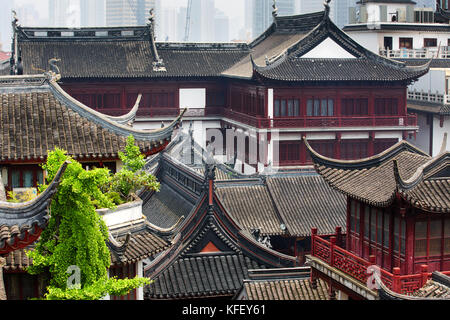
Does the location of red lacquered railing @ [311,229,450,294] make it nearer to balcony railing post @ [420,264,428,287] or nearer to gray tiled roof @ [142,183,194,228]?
balcony railing post @ [420,264,428,287]

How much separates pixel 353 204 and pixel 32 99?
8.52 m

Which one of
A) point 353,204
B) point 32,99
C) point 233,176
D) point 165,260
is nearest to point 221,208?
point 165,260

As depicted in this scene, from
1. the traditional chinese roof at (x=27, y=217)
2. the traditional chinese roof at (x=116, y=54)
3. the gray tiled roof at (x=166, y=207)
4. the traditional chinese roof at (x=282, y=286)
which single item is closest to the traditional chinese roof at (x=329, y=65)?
the traditional chinese roof at (x=116, y=54)

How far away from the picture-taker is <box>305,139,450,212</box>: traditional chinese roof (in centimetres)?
1743

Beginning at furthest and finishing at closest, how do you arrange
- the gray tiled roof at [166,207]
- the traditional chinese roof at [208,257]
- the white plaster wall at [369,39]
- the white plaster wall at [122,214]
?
the white plaster wall at [369,39], the gray tiled roof at [166,207], the traditional chinese roof at [208,257], the white plaster wall at [122,214]

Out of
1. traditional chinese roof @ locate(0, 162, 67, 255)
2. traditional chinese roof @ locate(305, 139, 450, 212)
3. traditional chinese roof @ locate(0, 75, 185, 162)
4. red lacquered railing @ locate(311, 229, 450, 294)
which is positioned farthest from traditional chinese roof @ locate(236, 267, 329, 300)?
traditional chinese roof @ locate(0, 162, 67, 255)

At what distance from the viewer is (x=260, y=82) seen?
1799 inches

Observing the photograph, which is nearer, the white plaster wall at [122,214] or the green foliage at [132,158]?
the white plaster wall at [122,214]

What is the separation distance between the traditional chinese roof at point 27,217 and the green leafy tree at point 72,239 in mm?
927

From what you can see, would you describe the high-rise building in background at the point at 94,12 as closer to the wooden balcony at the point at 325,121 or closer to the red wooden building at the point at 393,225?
the wooden balcony at the point at 325,121

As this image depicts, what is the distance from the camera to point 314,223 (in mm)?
32125

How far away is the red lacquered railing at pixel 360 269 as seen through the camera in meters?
16.7

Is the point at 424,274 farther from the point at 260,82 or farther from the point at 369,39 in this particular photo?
the point at 369,39

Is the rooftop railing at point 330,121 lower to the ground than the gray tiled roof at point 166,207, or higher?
higher
